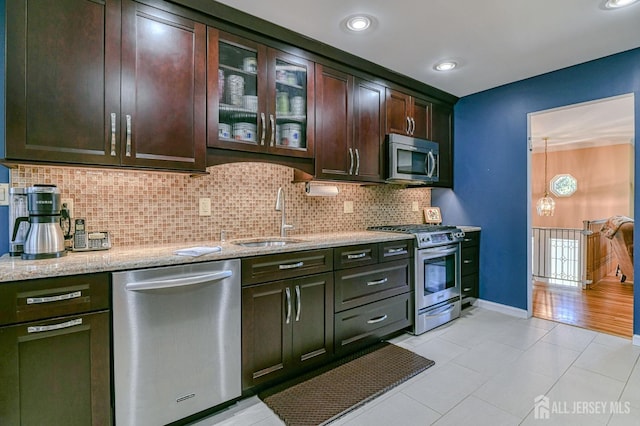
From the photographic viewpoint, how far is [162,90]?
187cm

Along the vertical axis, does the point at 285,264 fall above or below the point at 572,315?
above

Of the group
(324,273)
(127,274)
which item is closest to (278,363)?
(324,273)

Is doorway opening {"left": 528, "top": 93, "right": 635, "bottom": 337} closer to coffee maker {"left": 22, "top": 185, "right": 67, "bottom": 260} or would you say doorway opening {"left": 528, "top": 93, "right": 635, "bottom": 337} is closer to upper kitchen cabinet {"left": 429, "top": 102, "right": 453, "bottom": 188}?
upper kitchen cabinet {"left": 429, "top": 102, "right": 453, "bottom": 188}

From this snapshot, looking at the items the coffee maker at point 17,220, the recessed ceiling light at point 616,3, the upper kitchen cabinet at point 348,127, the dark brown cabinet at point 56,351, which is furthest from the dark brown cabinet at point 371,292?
the recessed ceiling light at point 616,3

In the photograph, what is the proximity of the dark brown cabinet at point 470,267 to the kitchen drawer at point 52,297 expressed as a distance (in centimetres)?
321

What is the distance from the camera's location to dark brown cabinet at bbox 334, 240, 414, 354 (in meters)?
2.35

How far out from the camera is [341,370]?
7.36ft

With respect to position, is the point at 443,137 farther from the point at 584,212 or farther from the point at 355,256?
the point at 584,212

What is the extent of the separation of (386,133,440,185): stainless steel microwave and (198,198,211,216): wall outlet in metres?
1.67

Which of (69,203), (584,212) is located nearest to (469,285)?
(69,203)

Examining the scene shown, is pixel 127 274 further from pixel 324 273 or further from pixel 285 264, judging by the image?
pixel 324 273

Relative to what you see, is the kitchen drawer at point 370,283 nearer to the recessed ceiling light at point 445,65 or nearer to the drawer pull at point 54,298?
the drawer pull at point 54,298

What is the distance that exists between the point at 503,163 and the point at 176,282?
134 inches

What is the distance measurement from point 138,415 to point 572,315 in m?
3.95
